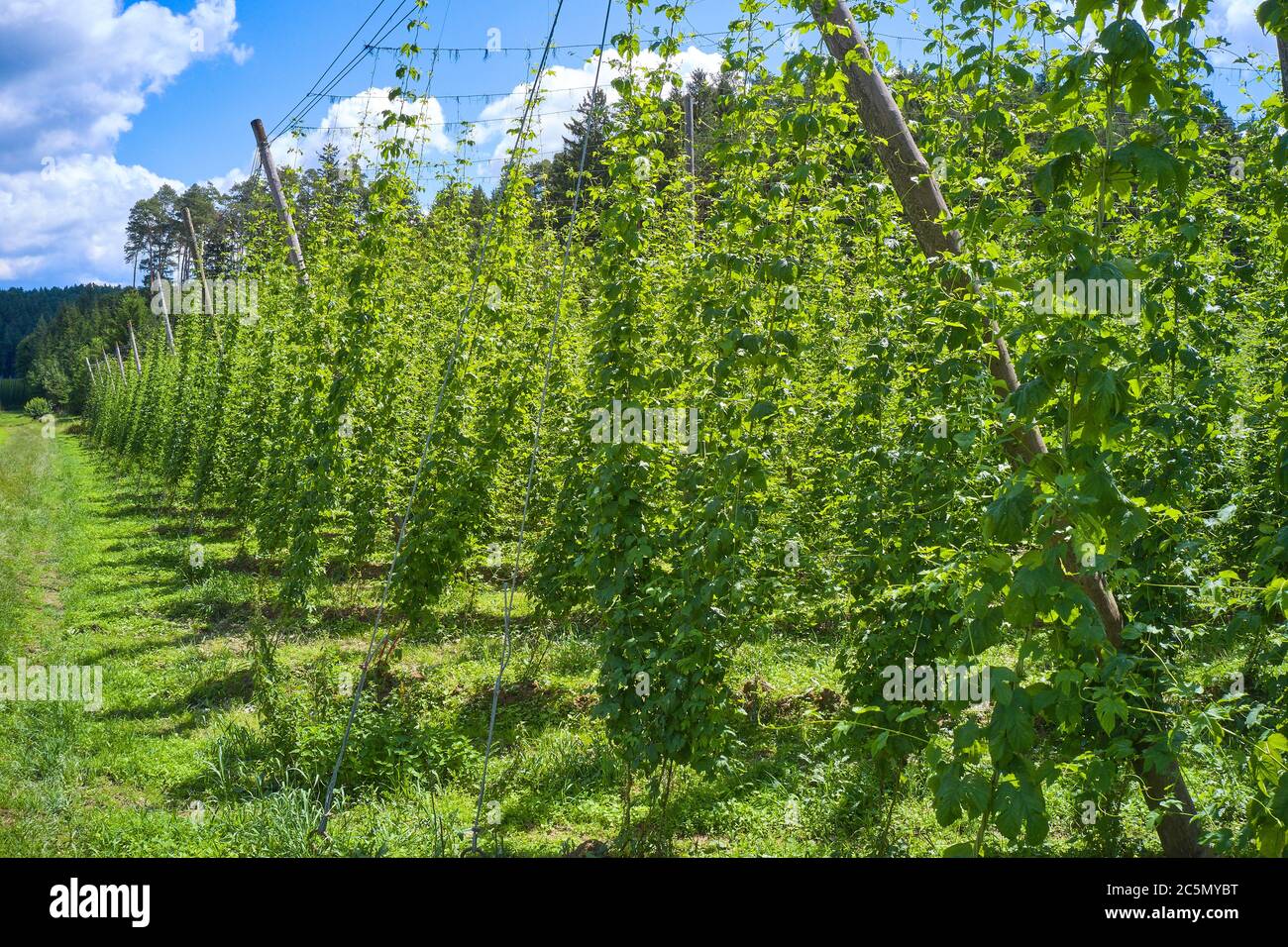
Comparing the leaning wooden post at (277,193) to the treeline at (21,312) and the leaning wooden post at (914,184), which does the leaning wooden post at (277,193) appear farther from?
the treeline at (21,312)

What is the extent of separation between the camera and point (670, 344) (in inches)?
197

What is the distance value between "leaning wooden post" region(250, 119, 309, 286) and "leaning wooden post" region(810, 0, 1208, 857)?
616 cm

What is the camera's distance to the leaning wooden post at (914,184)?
3631mm

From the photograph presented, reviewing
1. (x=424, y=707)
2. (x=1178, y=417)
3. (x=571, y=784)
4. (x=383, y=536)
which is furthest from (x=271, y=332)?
(x=1178, y=417)

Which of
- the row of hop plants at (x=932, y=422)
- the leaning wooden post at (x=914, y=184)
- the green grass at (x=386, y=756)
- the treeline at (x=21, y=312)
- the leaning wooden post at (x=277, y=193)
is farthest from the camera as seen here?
the treeline at (x=21, y=312)

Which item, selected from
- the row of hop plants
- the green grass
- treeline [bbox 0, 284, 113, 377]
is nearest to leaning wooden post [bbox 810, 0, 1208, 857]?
the row of hop plants

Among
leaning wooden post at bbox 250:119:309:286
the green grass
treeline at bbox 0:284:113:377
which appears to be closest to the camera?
the green grass

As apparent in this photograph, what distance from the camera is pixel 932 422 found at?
3.88 metres

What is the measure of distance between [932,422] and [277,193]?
8.42m

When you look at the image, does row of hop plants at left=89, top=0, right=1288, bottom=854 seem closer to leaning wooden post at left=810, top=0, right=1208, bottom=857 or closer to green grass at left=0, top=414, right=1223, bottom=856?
leaning wooden post at left=810, top=0, right=1208, bottom=857

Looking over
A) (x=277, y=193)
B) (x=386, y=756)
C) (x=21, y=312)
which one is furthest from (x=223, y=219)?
(x=21, y=312)

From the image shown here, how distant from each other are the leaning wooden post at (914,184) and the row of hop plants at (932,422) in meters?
0.11

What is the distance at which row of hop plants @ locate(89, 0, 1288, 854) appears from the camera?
240 centimetres

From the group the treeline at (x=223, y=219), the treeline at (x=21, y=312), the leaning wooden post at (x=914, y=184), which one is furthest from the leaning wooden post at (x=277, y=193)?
the treeline at (x=21, y=312)
